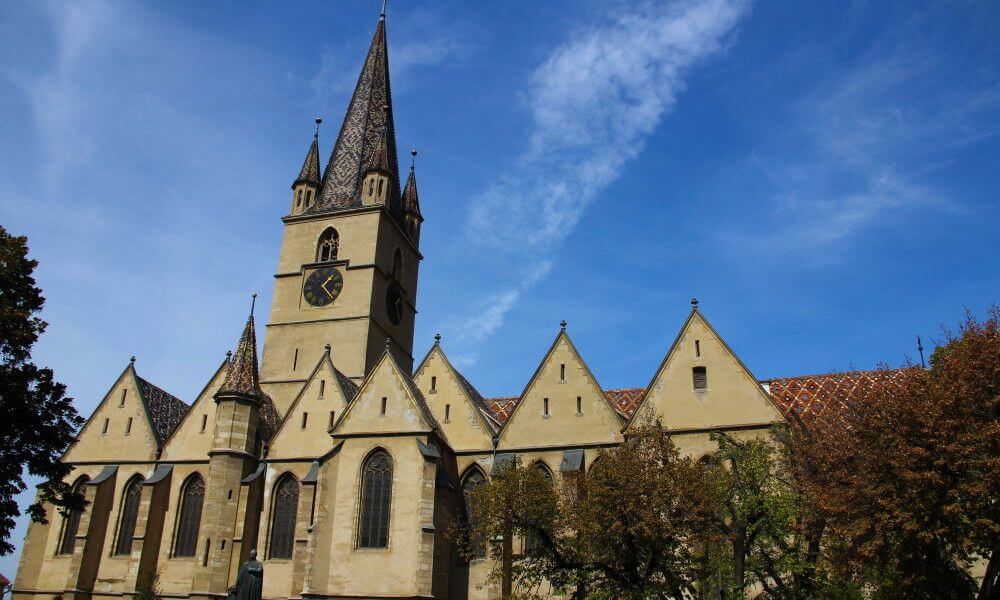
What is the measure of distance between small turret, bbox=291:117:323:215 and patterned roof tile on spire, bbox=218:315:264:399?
41.6 feet

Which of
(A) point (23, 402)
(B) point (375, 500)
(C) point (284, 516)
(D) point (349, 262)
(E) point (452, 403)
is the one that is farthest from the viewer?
(D) point (349, 262)

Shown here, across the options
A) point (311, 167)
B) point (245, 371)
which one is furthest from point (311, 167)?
point (245, 371)

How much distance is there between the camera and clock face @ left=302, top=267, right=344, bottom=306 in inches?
1850

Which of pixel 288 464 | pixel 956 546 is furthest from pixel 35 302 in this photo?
pixel 956 546


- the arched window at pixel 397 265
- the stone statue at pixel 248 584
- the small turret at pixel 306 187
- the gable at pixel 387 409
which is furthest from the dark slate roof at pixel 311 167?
the stone statue at pixel 248 584

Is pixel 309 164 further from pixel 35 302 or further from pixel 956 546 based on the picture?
pixel 956 546

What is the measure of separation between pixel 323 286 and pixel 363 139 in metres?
11.9

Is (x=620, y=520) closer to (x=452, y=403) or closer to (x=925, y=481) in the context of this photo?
(x=925, y=481)

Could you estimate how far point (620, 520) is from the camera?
76.3 ft

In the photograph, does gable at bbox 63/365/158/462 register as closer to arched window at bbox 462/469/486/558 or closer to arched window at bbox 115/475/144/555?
arched window at bbox 115/475/144/555

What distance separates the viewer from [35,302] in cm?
2853

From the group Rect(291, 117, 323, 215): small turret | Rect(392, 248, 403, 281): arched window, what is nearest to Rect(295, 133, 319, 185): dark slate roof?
Rect(291, 117, 323, 215): small turret

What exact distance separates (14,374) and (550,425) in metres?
19.6

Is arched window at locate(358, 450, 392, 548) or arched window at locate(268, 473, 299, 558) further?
arched window at locate(268, 473, 299, 558)
